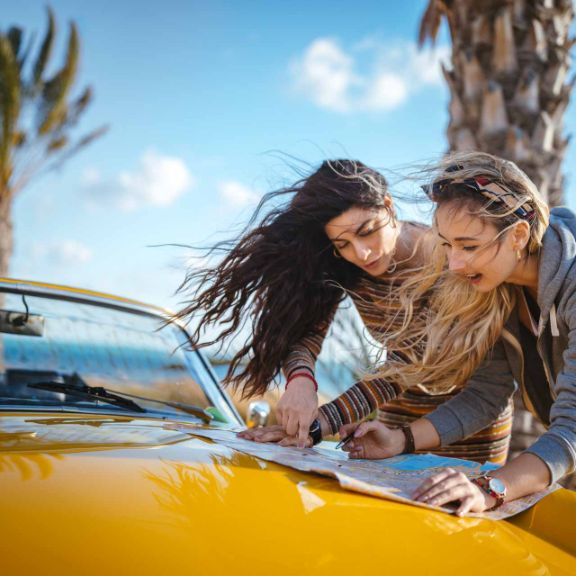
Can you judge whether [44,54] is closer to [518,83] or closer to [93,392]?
[518,83]

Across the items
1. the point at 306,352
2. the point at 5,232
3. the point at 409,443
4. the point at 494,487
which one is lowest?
the point at 494,487

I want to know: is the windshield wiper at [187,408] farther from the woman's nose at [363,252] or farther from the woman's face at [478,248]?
the woman's face at [478,248]

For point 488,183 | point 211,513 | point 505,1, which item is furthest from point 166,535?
point 505,1

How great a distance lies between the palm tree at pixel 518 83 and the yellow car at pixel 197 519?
3.58 meters

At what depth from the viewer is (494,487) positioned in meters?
1.47

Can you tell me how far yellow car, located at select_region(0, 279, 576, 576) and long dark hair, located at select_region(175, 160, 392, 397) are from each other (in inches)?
27.8

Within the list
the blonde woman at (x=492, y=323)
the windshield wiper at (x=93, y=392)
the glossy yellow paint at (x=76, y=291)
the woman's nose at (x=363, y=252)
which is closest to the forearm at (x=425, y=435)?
the blonde woman at (x=492, y=323)

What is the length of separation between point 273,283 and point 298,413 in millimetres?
811

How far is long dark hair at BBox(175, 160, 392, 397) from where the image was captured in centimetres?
261

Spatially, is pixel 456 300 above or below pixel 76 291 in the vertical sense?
below

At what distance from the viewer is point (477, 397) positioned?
2195 millimetres

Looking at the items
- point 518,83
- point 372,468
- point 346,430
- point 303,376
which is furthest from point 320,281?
point 518,83

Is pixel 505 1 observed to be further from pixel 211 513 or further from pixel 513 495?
pixel 211 513

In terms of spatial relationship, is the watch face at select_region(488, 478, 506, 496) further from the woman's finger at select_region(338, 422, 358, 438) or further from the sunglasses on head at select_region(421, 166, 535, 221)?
the sunglasses on head at select_region(421, 166, 535, 221)
